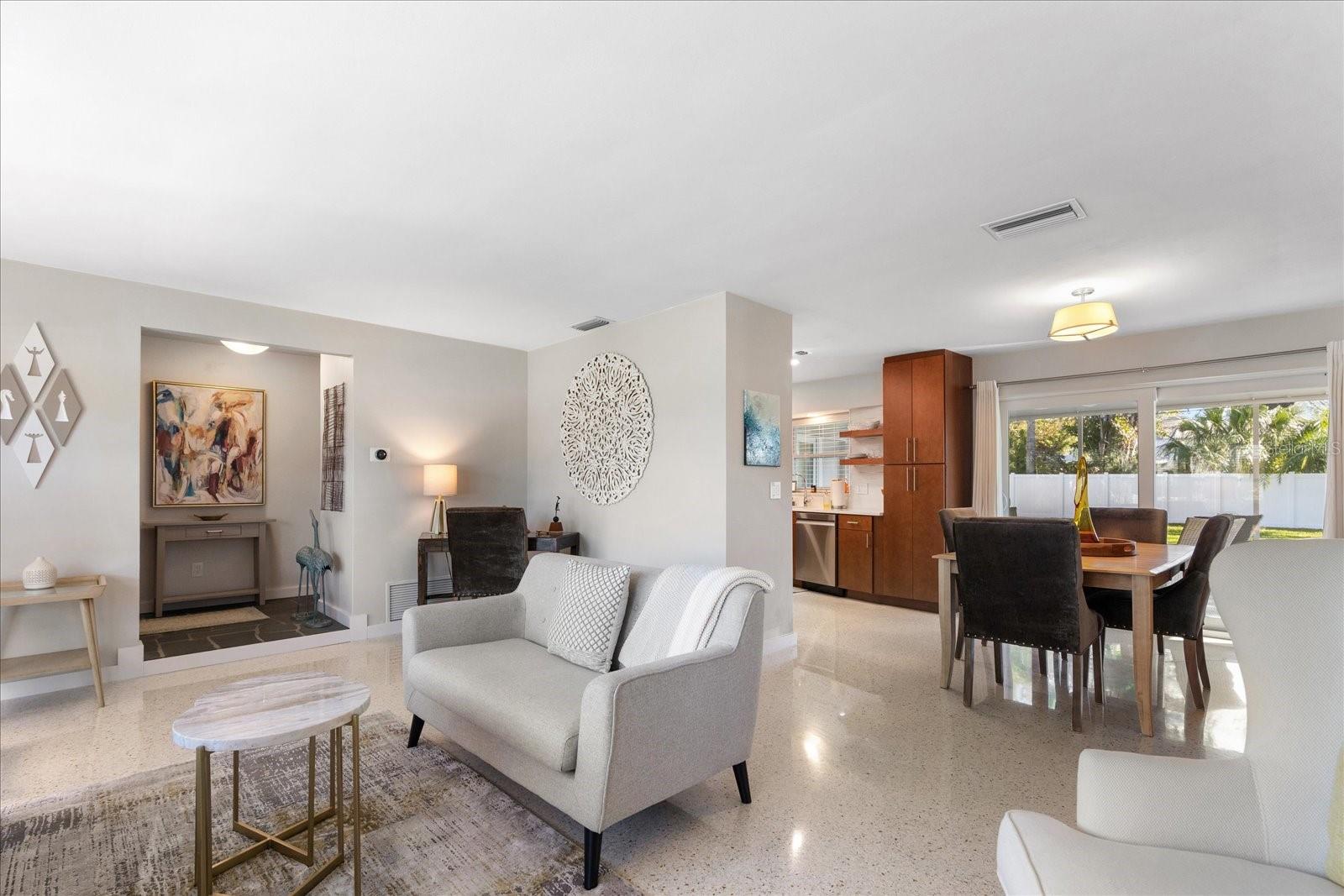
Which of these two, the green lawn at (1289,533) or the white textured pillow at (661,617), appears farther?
the green lawn at (1289,533)

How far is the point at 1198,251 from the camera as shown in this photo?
3256 mm

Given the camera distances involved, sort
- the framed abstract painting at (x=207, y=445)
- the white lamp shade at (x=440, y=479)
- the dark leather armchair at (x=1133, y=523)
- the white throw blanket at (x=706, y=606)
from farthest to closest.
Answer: the framed abstract painting at (x=207, y=445) < the white lamp shade at (x=440, y=479) < the dark leather armchair at (x=1133, y=523) < the white throw blanket at (x=706, y=606)

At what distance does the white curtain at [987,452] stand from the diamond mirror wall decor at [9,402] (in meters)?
6.78

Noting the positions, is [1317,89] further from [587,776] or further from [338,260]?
[338,260]

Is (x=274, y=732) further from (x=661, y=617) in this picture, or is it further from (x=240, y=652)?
(x=240, y=652)

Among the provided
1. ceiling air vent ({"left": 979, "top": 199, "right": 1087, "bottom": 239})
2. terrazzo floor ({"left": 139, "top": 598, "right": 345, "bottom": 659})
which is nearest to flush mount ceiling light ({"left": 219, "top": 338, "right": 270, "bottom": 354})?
terrazzo floor ({"left": 139, "top": 598, "right": 345, "bottom": 659})

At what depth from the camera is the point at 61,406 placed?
364 cm

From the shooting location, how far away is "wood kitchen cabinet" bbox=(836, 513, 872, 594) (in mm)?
6195

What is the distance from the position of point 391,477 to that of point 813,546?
412cm

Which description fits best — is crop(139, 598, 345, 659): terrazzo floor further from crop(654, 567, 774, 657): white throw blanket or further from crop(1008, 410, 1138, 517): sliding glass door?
crop(1008, 410, 1138, 517): sliding glass door

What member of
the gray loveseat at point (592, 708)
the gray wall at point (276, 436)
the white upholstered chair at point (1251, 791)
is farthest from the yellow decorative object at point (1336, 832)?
the gray wall at point (276, 436)

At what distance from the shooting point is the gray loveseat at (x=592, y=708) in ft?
6.19

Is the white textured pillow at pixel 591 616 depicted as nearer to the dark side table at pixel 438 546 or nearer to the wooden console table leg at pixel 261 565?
the dark side table at pixel 438 546

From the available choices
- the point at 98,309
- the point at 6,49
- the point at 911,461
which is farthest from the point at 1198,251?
the point at 98,309
